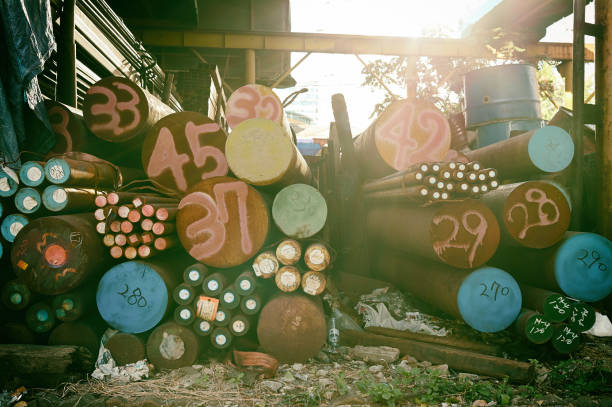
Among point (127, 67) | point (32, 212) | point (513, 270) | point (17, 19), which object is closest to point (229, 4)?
point (127, 67)

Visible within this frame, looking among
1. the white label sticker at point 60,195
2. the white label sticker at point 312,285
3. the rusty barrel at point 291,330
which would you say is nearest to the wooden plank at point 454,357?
the rusty barrel at point 291,330

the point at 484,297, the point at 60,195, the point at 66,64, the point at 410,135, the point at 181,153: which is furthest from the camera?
the point at 66,64

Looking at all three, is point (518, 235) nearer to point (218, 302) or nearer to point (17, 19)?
point (218, 302)

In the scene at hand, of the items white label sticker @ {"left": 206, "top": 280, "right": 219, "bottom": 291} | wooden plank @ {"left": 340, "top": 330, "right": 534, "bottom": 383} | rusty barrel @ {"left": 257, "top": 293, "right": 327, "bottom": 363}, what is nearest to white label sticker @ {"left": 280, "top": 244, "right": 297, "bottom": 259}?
rusty barrel @ {"left": 257, "top": 293, "right": 327, "bottom": 363}

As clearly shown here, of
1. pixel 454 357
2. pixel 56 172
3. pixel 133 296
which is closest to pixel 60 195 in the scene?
pixel 56 172

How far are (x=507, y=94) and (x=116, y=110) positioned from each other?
19.1 feet

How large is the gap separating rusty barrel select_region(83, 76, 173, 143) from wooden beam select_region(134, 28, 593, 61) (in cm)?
679

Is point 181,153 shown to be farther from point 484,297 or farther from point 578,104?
point 578,104

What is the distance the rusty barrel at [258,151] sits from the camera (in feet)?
9.96

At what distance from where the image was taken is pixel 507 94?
6.16 metres

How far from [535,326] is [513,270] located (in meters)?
0.75

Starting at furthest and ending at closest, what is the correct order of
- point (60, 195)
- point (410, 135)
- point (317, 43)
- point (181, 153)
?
point (317, 43)
point (410, 135)
point (181, 153)
point (60, 195)

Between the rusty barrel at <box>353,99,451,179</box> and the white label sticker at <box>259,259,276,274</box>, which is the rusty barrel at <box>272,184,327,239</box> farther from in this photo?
the rusty barrel at <box>353,99,451,179</box>

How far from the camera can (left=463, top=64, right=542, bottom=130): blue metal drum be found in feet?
20.1
